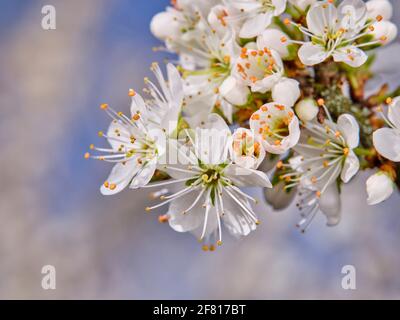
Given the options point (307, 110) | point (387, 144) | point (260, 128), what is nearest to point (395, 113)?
point (387, 144)

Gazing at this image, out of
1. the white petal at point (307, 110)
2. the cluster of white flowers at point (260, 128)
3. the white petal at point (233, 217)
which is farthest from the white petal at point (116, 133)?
the white petal at point (307, 110)

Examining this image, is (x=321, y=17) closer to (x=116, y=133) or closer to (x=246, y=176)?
(x=246, y=176)

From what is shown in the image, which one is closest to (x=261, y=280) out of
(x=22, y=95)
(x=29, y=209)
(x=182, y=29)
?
(x=29, y=209)

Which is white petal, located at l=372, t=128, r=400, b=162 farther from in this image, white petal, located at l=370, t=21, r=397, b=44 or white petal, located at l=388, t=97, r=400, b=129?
white petal, located at l=370, t=21, r=397, b=44

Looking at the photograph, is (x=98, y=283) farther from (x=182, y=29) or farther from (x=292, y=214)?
(x=182, y=29)

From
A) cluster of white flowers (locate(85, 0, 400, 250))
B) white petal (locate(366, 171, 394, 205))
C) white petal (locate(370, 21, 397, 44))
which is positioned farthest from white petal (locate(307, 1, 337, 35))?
white petal (locate(366, 171, 394, 205))

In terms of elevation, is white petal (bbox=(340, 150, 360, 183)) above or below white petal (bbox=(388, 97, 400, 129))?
below

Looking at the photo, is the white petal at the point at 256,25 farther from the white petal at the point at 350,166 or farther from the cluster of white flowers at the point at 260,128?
the white petal at the point at 350,166

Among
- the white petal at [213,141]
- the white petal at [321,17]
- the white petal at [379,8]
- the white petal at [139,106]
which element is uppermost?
the white petal at [379,8]
